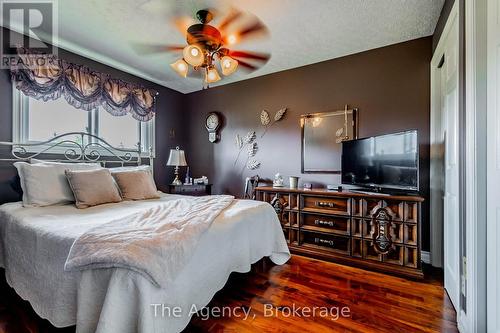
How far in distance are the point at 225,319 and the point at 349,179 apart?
2.11m

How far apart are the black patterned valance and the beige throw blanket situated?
7.16 ft

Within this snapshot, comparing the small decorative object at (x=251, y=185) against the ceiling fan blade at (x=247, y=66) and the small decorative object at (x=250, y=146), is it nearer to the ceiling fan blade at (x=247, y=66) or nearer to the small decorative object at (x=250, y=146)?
the small decorative object at (x=250, y=146)

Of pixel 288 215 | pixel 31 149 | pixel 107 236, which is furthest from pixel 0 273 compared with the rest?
pixel 288 215

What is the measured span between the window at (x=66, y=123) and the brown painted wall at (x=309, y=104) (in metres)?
1.12

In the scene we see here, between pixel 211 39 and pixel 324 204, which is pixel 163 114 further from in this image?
pixel 324 204

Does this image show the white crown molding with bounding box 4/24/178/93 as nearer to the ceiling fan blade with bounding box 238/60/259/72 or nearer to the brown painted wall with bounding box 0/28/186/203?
the brown painted wall with bounding box 0/28/186/203

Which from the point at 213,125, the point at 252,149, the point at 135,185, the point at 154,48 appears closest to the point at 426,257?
the point at 252,149

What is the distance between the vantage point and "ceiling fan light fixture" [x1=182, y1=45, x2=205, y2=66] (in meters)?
2.10

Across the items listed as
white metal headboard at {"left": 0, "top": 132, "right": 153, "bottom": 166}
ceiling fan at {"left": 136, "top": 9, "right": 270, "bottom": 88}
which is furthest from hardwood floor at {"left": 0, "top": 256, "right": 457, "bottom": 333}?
ceiling fan at {"left": 136, "top": 9, "right": 270, "bottom": 88}

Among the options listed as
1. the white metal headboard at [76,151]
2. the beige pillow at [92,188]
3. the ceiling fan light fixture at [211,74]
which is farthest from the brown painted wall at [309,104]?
the beige pillow at [92,188]

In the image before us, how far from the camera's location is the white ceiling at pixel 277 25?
2166 mm

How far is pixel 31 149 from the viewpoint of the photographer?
274cm

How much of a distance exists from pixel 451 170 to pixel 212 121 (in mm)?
3468

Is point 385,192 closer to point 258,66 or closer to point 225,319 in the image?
point 225,319
